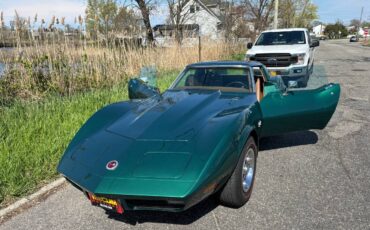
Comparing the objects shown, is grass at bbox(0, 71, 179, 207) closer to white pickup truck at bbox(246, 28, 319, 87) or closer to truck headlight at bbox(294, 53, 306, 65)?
white pickup truck at bbox(246, 28, 319, 87)

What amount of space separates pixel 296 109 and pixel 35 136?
3687mm

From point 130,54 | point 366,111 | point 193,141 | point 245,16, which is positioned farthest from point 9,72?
point 245,16

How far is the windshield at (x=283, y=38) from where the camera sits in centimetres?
1053

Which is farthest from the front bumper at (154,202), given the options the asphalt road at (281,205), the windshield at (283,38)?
the windshield at (283,38)

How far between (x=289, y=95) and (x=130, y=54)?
20.7ft

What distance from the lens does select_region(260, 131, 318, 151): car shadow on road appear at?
15.4 feet

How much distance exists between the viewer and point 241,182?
2.87 m

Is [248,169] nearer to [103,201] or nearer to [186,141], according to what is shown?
[186,141]

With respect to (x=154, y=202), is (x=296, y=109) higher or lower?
higher

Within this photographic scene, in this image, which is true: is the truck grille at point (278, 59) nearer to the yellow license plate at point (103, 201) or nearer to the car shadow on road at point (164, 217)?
the car shadow on road at point (164, 217)

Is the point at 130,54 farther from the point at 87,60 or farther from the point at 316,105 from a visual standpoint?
the point at 316,105

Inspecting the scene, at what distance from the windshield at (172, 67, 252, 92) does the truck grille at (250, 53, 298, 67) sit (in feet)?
17.6

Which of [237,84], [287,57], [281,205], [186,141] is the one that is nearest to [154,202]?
[186,141]

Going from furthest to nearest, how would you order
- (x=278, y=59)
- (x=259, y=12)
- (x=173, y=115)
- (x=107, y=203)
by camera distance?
1. (x=259, y=12)
2. (x=278, y=59)
3. (x=173, y=115)
4. (x=107, y=203)
